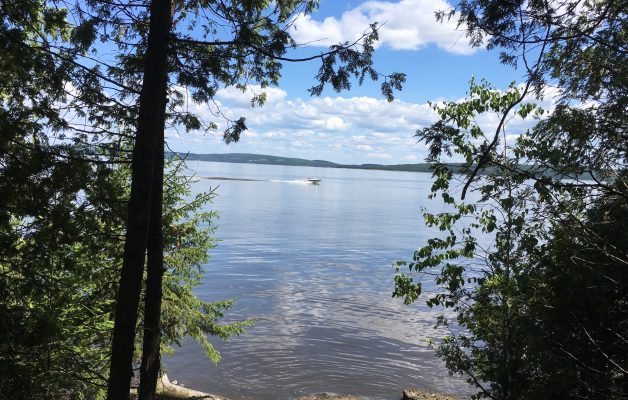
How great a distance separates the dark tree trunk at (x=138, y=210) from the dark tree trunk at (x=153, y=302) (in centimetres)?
50

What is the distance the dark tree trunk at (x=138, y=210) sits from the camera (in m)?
4.91

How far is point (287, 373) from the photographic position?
48.9 ft

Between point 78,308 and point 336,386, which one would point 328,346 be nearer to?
point 336,386

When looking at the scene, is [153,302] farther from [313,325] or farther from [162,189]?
[313,325]

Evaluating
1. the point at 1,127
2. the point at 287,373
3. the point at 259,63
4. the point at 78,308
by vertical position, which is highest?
the point at 259,63

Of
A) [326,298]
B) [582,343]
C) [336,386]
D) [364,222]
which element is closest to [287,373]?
[336,386]

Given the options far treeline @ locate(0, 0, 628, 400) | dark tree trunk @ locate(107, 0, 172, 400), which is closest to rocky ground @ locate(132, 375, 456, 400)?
far treeline @ locate(0, 0, 628, 400)

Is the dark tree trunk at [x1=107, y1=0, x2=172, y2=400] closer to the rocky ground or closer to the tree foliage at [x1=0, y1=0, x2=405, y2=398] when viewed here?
the tree foliage at [x1=0, y1=0, x2=405, y2=398]

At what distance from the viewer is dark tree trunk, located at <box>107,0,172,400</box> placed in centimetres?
491

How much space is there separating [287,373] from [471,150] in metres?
10.2

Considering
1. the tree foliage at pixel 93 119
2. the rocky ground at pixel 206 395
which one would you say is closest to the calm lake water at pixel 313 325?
the rocky ground at pixel 206 395

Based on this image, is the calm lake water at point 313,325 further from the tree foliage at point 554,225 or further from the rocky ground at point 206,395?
the tree foliage at point 554,225

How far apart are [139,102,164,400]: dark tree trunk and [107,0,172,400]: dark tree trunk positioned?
503 millimetres

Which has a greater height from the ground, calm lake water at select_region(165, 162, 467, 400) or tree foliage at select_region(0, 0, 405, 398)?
tree foliage at select_region(0, 0, 405, 398)
